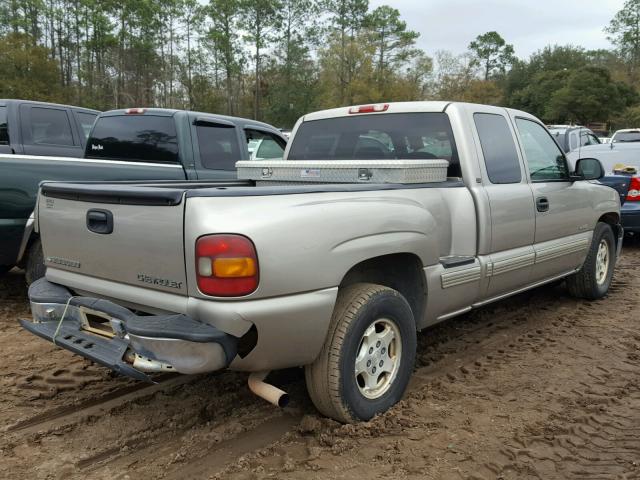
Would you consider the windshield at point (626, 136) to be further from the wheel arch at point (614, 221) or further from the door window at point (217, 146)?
the door window at point (217, 146)

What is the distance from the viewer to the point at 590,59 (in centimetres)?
6969

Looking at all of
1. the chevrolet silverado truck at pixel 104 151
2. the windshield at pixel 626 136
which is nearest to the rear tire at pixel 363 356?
the chevrolet silverado truck at pixel 104 151

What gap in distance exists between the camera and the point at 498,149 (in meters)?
4.41

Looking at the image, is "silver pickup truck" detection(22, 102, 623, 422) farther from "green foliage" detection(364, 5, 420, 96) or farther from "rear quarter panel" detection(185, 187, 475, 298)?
"green foliage" detection(364, 5, 420, 96)

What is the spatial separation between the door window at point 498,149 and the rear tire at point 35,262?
3.87 meters

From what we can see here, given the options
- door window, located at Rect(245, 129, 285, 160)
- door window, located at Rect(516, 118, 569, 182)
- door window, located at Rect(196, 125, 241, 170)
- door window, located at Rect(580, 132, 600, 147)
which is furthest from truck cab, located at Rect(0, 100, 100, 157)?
door window, located at Rect(580, 132, 600, 147)

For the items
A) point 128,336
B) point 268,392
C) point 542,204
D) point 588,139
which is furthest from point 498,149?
point 588,139

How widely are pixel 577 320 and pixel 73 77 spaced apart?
47887mm

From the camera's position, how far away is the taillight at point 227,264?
251 cm

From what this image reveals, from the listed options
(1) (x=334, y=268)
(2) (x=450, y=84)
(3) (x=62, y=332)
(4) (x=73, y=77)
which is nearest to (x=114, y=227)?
(3) (x=62, y=332)

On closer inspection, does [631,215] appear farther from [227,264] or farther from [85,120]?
[85,120]

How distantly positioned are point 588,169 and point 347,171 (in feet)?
8.57

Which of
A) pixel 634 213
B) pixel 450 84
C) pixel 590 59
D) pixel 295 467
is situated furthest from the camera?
pixel 590 59

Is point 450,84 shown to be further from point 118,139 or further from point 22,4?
point 118,139
